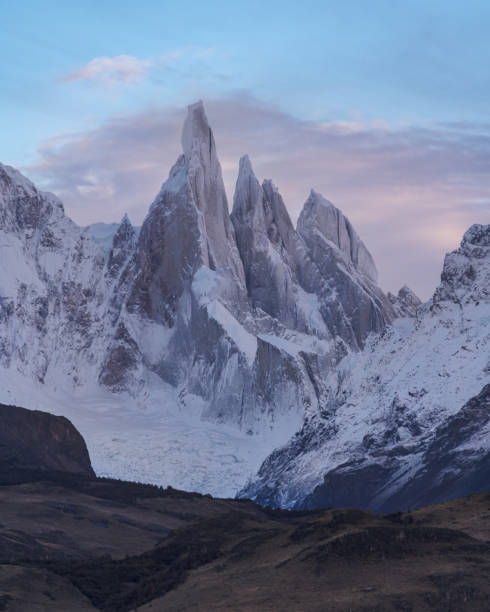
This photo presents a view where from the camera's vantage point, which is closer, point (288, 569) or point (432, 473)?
point (288, 569)

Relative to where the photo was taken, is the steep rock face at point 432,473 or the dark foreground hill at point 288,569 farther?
the steep rock face at point 432,473

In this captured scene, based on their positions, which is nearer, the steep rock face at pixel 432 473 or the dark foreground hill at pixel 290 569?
A: the dark foreground hill at pixel 290 569

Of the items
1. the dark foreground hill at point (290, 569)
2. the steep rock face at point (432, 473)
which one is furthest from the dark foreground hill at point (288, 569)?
the steep rock face at point (432, 473)

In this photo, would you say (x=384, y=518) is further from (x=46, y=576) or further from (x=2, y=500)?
(x=2, y=500)

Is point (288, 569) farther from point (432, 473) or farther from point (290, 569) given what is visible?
point (432, 473)

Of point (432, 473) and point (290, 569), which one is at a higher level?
point (432, 473)

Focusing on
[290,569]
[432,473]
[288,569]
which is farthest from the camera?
[432,473]

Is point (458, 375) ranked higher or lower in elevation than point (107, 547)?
higher

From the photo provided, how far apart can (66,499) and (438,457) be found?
43771 millimetres

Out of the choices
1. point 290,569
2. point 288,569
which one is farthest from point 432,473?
point 290,569

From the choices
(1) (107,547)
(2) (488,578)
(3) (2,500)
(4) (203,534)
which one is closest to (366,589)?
(2) (488,578)

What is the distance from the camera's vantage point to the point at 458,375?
192875 millimetres

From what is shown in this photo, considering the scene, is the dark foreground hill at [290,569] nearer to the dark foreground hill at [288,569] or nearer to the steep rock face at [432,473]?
the dark foreground hill at [288,569]

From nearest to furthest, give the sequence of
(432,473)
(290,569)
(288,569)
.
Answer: (290,569)
(288,569)
(432,473)
